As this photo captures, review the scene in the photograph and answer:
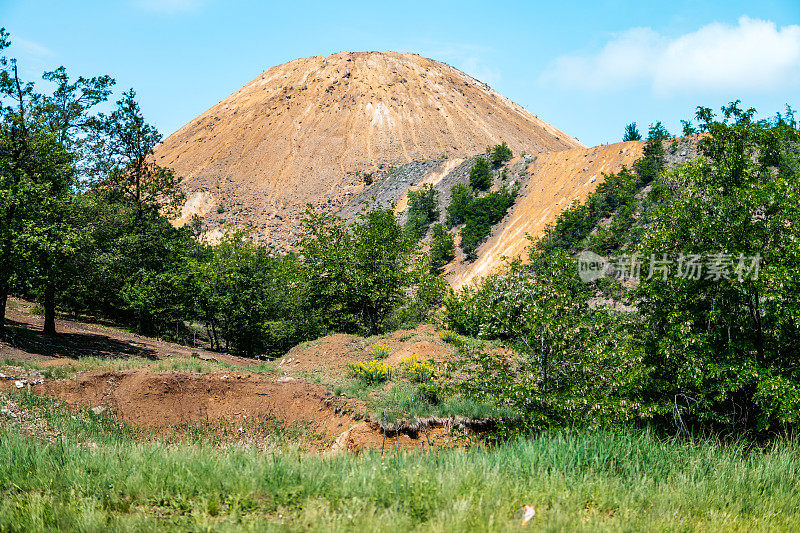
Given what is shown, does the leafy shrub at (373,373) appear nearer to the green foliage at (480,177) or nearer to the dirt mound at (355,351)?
the dirt mound at (355,351)

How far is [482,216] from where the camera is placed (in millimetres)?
54625

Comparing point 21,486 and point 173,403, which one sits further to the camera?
point 173,403

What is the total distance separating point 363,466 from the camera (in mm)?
5727

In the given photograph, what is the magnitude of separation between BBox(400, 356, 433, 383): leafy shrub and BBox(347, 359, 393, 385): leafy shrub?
53 centimetres

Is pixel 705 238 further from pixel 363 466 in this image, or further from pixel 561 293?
pixel 363 466

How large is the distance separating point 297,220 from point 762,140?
2766 inches

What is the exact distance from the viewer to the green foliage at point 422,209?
58000mm

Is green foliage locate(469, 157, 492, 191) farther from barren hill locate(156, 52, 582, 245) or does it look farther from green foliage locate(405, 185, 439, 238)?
barren hill locate(156, 52, 582, 245)

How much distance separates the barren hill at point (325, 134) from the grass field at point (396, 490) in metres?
65.8

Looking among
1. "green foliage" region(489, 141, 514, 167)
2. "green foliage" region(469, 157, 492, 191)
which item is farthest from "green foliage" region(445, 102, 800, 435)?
"green foliage" region(489, 141, 514, 167)

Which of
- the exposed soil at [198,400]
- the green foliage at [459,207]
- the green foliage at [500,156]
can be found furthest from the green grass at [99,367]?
the green foliage at [500,156]

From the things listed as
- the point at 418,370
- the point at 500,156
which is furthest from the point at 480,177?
the point at 418,370

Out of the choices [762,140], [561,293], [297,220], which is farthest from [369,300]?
[297,220]

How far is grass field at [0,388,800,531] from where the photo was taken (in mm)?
4551
